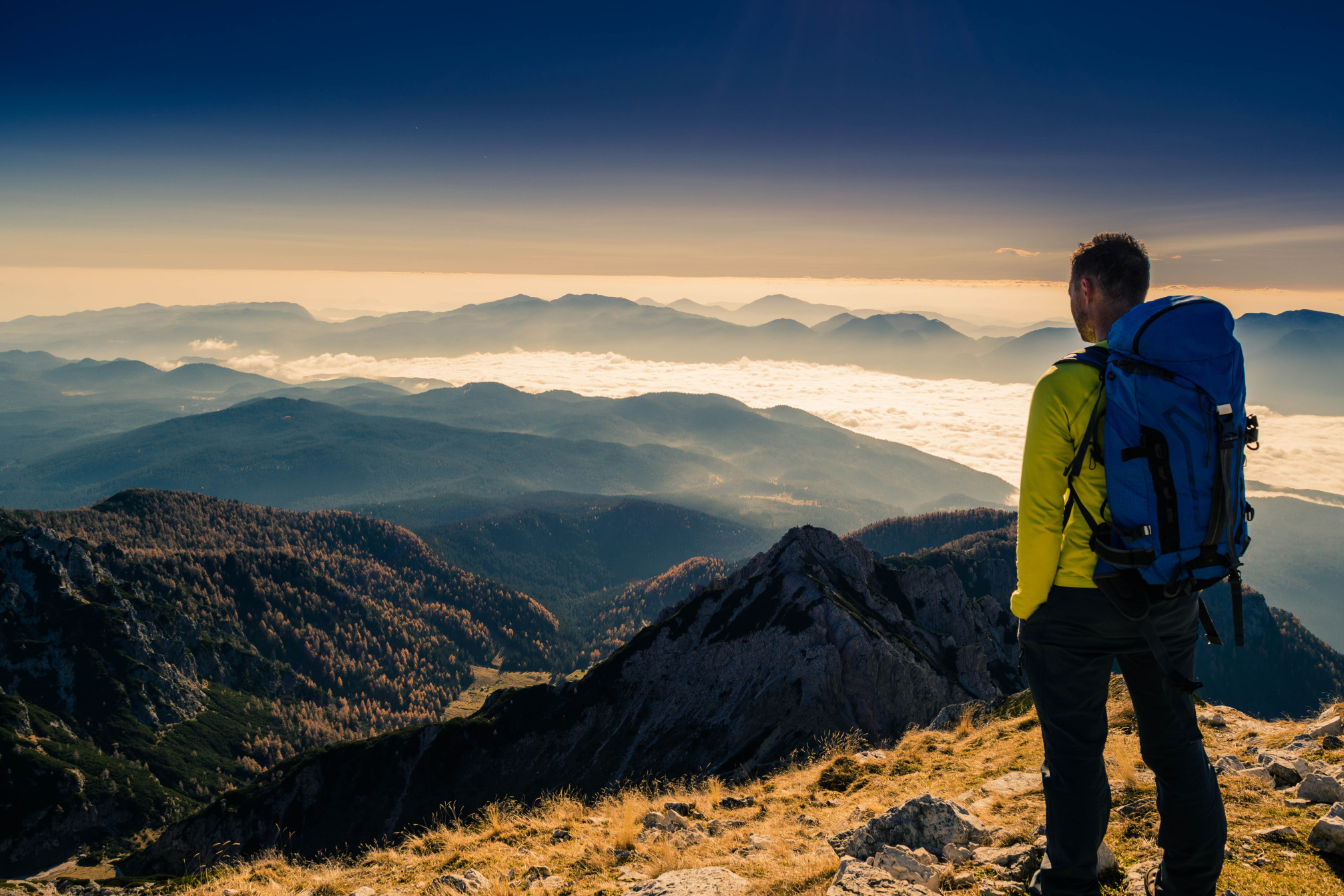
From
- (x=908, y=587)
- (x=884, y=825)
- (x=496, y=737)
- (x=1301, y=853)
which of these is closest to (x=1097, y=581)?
(x=1301, y=853)

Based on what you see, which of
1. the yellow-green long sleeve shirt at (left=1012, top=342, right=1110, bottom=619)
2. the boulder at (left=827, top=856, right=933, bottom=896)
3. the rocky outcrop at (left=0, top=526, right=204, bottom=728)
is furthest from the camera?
the rocky outcrop at (left=0, top=526, right=204, bottom=728)

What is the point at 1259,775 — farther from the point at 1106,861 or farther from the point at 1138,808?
the point at 1106,861

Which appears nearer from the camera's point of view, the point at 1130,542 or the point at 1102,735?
the point at 1130,542

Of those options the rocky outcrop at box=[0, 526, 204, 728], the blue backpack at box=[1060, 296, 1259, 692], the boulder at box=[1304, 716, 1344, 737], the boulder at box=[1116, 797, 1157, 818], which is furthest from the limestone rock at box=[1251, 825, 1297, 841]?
the rocky outcrop at box=[0, 526, 204, 728]

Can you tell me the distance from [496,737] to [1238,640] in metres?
65.6

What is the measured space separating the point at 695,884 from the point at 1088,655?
648 cm

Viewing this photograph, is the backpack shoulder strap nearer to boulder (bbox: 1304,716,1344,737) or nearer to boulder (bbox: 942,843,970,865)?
boulder (bbox: 942,843,970,865)

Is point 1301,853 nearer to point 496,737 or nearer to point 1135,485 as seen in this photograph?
point 1135,485

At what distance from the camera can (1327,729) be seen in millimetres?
12102

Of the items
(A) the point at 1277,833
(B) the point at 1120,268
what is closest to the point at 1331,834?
(A) the point at 1277,833

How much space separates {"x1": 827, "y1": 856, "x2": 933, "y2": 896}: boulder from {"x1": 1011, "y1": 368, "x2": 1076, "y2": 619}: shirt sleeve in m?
4.05

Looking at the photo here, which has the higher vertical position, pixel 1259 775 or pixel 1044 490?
pixel 1044 490

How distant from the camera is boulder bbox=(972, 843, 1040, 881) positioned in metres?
7.88

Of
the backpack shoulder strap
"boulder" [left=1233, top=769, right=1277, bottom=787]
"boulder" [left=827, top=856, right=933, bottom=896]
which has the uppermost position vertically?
the backpack shoulder strap
